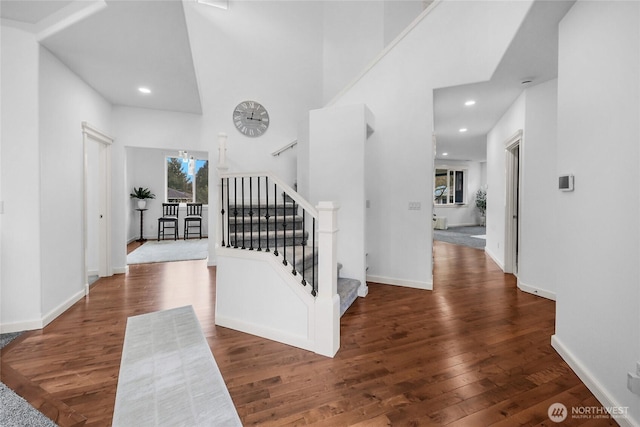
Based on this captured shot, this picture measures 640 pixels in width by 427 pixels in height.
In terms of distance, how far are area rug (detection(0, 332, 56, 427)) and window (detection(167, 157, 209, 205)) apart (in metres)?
7.66

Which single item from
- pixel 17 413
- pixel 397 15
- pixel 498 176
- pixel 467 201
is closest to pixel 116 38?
pixel 17 413

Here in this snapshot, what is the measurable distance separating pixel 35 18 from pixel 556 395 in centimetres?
508

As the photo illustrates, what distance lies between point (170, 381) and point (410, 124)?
3917 millimetres

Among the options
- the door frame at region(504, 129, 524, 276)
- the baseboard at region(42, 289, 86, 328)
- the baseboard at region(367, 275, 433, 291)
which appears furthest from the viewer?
the door frame at region(504, 129, 524, 276)

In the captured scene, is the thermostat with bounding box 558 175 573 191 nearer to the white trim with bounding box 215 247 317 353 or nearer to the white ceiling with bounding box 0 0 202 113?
the white trim with bounding box 215 247 317 353

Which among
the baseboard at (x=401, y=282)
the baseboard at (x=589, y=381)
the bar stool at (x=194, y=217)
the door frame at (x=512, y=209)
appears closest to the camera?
the baseboard at (x=589, y=381)

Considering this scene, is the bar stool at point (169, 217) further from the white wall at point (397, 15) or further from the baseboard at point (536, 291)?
the baseboard at point (536, 291)

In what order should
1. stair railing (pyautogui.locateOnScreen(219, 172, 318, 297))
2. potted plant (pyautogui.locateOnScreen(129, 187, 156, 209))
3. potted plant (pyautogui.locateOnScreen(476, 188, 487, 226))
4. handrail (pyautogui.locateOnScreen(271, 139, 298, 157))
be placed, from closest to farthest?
1. stair railing (pyautogui.locateOnScreen(219, 172, 318, 297))
2. handrail (pyautogui.locateOnScreen(271, 139, 298, 157))
3. potted plant (pyautogui.locateOnScreen(129, 187, 156, 209))
4. potted plant (pyautogui.locateOnScreen(476, 188, 487, 226))

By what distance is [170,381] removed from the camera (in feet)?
6.35

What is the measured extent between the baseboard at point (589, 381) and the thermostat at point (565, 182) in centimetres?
122

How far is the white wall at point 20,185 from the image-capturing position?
2.64 meters

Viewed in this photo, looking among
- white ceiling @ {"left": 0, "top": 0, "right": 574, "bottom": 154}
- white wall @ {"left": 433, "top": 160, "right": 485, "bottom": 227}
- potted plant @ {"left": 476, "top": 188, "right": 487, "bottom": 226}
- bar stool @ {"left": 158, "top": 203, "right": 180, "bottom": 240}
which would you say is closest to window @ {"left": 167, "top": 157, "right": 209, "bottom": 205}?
bar stool @ {"left": 158, "top": 203, "right": 180, "bottom": 240}

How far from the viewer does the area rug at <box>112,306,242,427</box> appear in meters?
1.61

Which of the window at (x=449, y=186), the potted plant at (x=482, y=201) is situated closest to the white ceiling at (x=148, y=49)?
the window at (x=449, y=186)
